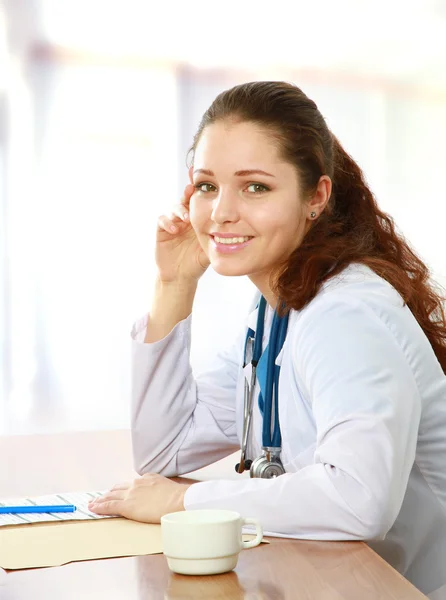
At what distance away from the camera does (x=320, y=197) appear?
4.89ft

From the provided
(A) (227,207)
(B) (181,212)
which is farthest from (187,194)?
(A) (227,207)

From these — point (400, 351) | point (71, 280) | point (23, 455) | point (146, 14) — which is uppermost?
point (146, 14)

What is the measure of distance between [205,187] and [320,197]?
199mm

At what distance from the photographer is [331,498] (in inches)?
40.6

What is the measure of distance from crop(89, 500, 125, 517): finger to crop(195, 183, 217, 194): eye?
0.56 metres

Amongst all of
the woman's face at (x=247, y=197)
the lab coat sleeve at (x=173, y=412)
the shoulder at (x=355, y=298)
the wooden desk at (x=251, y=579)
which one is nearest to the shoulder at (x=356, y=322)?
the shoulder at (x=355, y=298)

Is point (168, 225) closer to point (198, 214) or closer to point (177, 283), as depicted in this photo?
point (177, 283)

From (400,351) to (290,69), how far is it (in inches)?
161

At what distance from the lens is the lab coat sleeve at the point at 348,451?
103cm

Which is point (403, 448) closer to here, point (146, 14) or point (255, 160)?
point (255, 160)

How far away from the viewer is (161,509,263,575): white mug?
868 millimetres

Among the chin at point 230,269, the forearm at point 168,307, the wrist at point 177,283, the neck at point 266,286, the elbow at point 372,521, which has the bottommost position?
the elbow at point 372,521

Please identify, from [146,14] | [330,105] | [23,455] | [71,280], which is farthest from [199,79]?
[23,455]

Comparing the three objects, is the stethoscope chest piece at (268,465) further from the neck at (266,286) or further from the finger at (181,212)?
the finger at (181,212)
